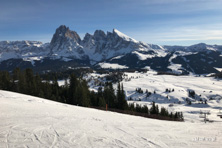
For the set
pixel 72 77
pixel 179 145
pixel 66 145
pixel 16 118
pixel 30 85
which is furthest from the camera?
pixel 72 77

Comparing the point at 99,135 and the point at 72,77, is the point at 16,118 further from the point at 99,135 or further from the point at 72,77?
the point at 72,77

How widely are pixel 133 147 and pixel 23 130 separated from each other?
30.7 ft

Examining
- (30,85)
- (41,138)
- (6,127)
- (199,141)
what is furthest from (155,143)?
(30,85)

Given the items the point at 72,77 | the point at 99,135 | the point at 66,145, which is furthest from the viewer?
the point at 72,77

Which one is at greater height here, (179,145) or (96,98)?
(179,145)

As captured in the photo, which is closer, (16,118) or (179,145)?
(179,145)

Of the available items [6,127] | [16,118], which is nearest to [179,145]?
[6,127]

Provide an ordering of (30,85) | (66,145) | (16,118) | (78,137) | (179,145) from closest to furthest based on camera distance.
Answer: (66,145)
(179,145)
(78,137)
(16,118)
(30,85)

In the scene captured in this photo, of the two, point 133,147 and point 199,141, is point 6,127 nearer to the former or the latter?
point 133,147

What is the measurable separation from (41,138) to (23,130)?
2.60 m

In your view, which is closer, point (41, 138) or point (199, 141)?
point (41, 138)

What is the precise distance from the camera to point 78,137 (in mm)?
12352

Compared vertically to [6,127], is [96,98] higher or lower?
lower

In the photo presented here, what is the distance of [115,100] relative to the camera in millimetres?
73062
